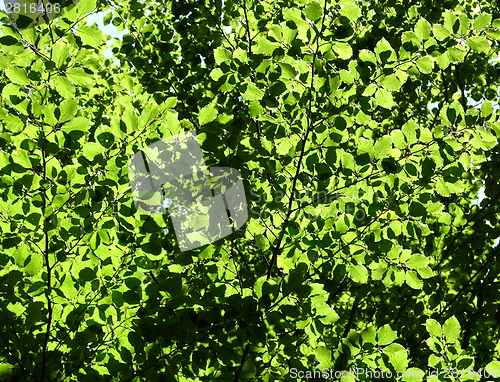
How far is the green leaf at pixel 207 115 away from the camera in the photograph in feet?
5.22

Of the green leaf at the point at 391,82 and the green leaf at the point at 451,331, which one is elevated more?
the green leaf at the point at 391,82

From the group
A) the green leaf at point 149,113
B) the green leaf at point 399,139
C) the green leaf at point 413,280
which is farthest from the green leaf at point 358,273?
the green leaf at point 149,113

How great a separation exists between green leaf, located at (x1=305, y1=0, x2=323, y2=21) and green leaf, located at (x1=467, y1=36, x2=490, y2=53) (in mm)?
778

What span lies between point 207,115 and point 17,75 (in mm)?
805

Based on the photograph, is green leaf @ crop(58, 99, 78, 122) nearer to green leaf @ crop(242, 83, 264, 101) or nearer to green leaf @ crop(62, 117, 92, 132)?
green leaf @ crop(62, 117, 92, 132)

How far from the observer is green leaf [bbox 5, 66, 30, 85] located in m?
1.46

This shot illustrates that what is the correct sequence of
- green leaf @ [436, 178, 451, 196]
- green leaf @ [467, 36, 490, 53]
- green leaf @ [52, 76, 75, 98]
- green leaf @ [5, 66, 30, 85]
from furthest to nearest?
green leaf @ [436, 178, 451, 196]
green leaf @ [467, 36, 490, 53]
green leaf @ [52, 76, 75, 98]
green leaf @ [5, 66, 30, 85]

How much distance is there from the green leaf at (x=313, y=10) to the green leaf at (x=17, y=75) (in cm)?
125

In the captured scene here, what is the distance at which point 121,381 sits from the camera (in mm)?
1631

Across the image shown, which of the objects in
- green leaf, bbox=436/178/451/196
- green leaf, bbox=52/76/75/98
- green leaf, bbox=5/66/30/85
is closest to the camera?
green leaf, bbox=5/66/30/85

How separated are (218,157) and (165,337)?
2.70ft

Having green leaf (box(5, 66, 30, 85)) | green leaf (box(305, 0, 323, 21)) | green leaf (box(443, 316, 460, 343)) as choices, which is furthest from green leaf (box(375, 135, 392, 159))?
green leaf (box(5, 66, 30, 85))

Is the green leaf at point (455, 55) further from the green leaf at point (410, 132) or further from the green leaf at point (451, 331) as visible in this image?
the green leaf at point (451, 331)

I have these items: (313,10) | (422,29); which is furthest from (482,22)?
(313,10)
